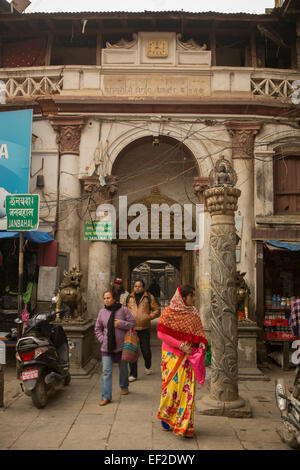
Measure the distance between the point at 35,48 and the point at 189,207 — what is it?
6483 mm

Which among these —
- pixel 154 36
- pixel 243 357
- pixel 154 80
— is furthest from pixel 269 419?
pixel 154 36

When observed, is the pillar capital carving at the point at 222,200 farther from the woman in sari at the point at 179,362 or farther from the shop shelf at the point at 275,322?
the shop shelf at the point at 275,322

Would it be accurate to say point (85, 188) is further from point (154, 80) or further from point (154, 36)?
point (154, 36)

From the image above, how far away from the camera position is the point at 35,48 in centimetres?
1157

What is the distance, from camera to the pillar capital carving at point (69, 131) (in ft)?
34.8

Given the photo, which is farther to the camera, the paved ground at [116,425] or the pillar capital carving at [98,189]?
the pillar capital carving at [98,189]

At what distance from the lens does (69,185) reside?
10.5 metres

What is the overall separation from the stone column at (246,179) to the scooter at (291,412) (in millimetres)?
5330

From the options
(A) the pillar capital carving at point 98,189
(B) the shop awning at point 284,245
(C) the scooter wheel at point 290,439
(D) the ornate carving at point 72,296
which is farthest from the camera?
(A) the pillar capital carving at point 98,189

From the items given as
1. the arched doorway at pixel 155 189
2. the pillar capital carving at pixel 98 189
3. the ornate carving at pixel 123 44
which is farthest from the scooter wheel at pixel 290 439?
the ornate carving at pixel 123 44

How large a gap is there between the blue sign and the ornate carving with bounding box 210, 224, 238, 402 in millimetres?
5909

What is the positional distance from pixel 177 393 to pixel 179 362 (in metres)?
0.36

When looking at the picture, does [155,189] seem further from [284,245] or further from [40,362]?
[40,362]

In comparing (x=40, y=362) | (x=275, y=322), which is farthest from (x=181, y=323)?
(x=275, y=322)
